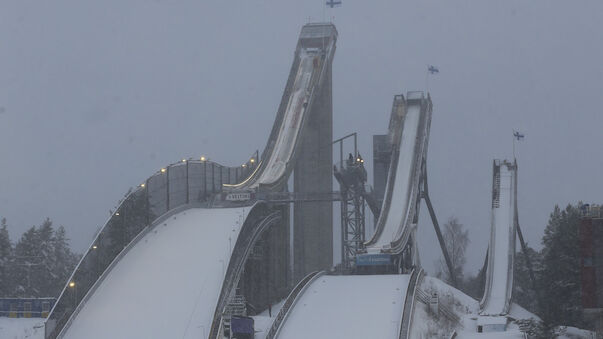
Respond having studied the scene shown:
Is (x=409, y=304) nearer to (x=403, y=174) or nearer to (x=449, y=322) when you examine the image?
(x=449, y=322)

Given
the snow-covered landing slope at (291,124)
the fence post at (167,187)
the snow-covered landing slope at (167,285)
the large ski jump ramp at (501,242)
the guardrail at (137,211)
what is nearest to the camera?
the snow-covered landing slope at (167,285)

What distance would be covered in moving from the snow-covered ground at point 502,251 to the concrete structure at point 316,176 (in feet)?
29.3

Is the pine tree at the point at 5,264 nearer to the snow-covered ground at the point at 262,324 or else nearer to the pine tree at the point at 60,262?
the pine tree at the point at 60,262

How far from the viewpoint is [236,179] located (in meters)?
45.4

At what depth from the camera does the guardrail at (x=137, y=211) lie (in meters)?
32.1

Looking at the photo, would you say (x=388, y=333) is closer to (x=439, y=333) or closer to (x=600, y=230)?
(x=439, y=333)

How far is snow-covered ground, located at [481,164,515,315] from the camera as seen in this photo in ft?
136

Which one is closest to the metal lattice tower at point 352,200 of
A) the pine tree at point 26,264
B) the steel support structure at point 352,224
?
the steel support structure at point 352,224

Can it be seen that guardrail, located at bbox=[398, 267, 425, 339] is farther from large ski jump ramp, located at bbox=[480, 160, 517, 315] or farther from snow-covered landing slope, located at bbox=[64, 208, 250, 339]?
snow-covered landing slope, located at bbox=[64, 208, 250, 339]

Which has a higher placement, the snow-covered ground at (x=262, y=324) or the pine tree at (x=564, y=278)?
the pine tree at (x=564, y=278)

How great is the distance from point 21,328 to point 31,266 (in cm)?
1796

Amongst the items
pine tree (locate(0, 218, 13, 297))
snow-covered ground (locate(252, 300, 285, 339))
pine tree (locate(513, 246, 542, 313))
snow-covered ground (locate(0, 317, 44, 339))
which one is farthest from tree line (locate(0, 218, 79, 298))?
pine tree (locate(513, 246, 542, 313))

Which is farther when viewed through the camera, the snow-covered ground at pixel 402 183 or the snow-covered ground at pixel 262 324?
the snow-covered ground at pixel 402 183

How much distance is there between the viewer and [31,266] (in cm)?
5191
